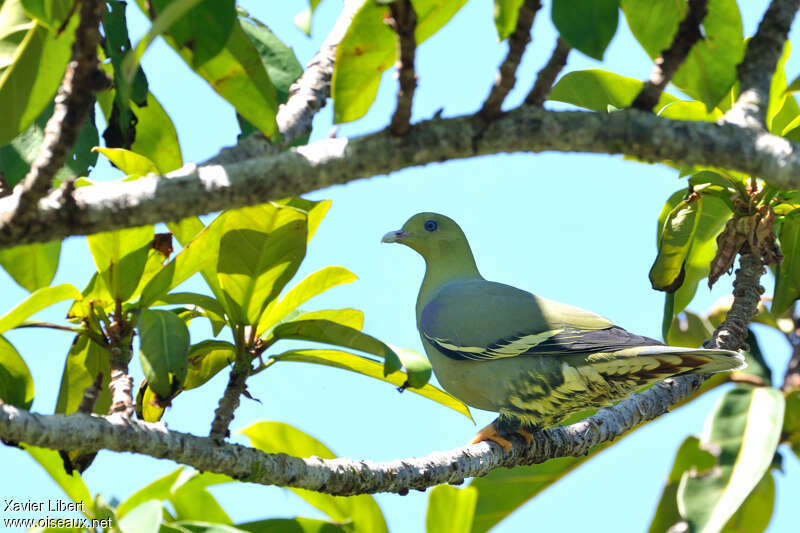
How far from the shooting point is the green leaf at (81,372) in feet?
9.05

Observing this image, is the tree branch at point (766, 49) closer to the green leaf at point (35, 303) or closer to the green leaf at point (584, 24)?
the green leaf at point (584, 24)

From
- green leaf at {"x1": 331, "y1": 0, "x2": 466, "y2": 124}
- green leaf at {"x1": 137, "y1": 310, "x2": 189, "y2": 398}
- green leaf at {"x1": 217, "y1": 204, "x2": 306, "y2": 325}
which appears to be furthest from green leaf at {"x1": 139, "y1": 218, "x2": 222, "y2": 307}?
green leaf at {"x1": 331, "y1": 0, "x2": 466, "y2": 124}

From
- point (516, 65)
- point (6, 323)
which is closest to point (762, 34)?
point (516, 65)

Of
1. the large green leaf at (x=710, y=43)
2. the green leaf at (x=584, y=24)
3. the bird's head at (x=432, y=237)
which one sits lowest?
the green leaf at (x=584, y=24)

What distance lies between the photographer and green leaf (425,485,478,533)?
2922 millimetres

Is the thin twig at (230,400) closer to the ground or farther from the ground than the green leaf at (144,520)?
farther from the ground

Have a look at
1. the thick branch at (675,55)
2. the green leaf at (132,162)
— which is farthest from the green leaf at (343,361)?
the thick branch at (675,55)

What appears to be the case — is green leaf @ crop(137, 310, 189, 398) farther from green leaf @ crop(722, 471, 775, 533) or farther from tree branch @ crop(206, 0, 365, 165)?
green leaf @ crop(722, 471, 775, 533)

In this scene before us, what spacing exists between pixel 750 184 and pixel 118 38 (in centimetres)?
257

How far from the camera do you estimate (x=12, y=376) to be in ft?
8.38

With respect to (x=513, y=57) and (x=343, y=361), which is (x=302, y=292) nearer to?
(x=343, y=361)

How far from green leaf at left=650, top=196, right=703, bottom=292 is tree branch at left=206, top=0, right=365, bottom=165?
1669 millimetres

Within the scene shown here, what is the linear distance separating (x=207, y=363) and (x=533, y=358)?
1.55 m

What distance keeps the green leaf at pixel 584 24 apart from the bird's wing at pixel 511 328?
195 centimetres
